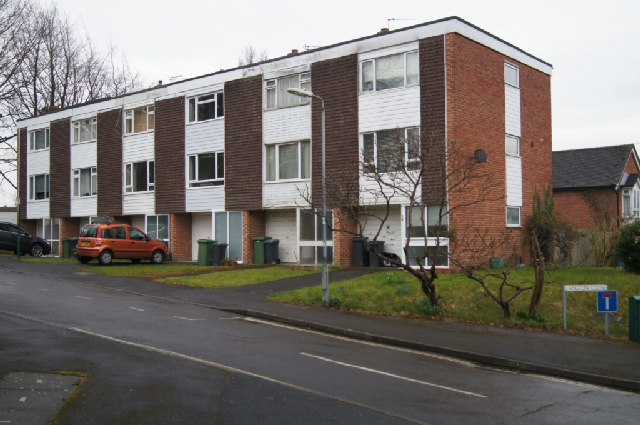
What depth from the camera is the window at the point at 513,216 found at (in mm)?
24353

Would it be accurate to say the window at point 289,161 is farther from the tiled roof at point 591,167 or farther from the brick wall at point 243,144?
the tiled roof at point 591,167

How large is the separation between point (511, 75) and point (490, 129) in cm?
307

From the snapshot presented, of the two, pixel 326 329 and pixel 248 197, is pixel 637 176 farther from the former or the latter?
pixel 326 329

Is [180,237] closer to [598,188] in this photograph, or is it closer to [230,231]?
[230,231]

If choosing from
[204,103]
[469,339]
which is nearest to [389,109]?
[204,103]

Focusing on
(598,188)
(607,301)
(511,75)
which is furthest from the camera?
(598,188)

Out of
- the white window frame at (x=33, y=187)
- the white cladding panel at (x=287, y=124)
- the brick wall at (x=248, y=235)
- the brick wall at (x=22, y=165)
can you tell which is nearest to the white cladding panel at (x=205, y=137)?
the white cladding panel at (x=287, y=124)

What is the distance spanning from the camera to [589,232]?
2441cm

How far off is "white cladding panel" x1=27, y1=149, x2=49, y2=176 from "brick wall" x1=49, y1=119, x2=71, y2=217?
70cm

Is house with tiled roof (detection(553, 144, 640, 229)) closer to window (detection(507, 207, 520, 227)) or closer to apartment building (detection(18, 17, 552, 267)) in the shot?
apartment building (detection(18, 17, 552, 267))

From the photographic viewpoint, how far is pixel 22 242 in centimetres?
3356

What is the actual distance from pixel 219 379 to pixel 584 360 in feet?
20.4

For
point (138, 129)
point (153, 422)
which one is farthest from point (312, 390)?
point (138, 129)

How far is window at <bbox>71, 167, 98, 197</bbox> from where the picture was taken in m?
34.2
